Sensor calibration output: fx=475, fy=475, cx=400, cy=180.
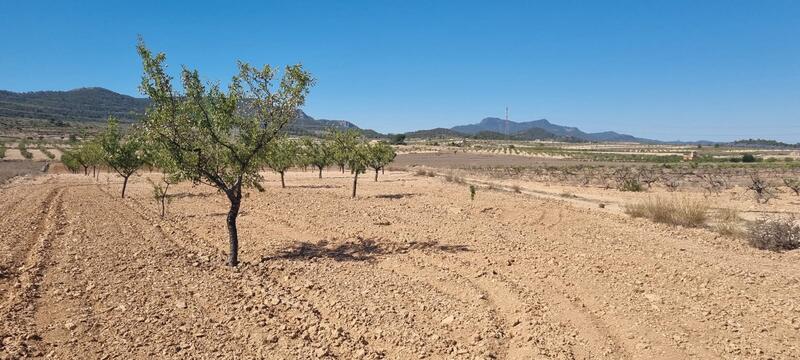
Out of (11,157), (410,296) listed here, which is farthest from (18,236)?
(11,157)

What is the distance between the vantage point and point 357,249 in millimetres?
14555

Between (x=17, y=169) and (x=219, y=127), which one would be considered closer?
(x=219, y=127)

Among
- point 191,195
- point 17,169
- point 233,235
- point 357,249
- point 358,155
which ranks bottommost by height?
point 17,169

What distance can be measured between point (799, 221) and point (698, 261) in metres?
12.9

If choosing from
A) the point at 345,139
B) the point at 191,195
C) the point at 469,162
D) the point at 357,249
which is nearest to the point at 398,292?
the point at 357,249

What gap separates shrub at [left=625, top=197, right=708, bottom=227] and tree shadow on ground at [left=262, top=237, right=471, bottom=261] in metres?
10.2

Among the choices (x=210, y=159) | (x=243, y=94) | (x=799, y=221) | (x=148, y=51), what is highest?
(x=148, y=51)

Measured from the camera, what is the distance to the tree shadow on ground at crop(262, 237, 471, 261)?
1362cm

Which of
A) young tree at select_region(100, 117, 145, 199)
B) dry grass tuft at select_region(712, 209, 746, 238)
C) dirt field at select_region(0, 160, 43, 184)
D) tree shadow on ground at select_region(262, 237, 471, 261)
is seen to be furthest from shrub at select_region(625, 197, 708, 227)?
dirt field at select_region(0, 160, 43, 184)

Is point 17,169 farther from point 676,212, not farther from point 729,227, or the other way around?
point 729,227

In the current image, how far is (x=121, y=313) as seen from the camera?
8906 millimetres

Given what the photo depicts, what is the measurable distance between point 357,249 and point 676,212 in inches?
531

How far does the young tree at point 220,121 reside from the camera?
11.9 meters

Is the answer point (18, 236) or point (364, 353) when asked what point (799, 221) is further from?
point (18, 236)
